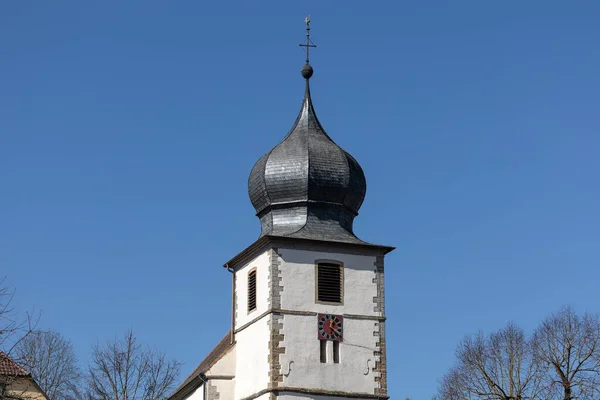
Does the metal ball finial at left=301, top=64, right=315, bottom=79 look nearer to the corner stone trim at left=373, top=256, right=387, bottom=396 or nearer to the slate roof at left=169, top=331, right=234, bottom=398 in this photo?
the corner stone trim at left=373, top=256, right=387, bottom=396

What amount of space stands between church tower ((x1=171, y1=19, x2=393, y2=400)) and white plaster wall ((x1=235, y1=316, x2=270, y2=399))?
3cm

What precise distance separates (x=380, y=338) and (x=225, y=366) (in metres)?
5.00

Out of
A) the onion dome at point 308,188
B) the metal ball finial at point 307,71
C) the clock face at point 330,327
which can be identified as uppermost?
the metal ball finial at point 307,71

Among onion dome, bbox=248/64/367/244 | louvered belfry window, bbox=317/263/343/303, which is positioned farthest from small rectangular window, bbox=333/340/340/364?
onion dome, bbox=248/64/367/244

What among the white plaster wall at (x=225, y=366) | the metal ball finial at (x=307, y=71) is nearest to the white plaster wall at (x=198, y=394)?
the white plaster wall at (x=225, y=366)

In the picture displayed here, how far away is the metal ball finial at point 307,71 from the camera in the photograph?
4147 centimetres

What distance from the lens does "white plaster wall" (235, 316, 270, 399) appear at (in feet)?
118

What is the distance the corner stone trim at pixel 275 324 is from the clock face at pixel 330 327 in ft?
3.90

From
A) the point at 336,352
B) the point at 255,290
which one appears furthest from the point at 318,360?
the point at 255,290

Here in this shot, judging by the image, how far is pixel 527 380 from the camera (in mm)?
41469

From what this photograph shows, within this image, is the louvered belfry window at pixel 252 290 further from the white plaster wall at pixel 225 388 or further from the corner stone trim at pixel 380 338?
the corner stone trim at pixel 380 338

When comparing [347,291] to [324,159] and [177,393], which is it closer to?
[324,159]

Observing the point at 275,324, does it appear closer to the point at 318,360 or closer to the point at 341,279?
the point at 318,360

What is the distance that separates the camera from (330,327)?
120ft
